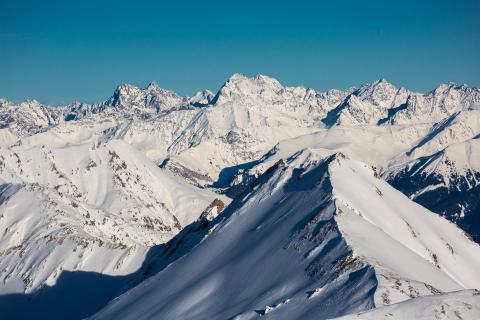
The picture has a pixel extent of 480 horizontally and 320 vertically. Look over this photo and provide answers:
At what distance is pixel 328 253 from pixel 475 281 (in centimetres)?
4946

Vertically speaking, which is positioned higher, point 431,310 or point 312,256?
→ point 312,256

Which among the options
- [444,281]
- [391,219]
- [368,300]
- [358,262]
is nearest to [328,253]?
[358,262]

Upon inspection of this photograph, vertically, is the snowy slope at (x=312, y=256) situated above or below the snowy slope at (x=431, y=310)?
above

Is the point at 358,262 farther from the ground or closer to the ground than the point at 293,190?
closer to the ground

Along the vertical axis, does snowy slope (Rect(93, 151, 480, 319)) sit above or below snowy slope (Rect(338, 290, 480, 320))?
above

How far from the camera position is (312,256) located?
83.1 metres

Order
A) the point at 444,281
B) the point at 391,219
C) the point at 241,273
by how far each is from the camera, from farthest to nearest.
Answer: the point at 391,219 → the point at 241,273 → the point at 444,281

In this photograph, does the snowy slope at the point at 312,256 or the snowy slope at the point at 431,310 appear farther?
the snowy slope at the point at 312,256

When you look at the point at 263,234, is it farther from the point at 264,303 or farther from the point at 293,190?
the point at 264,303

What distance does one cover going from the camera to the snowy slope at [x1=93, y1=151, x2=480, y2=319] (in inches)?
2574

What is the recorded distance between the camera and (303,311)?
205 feet

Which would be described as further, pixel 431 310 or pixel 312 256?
pixel 312 256

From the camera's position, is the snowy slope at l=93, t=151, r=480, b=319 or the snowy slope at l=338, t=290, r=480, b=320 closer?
the snowy slope at l=338, t=290, r=480, b=320

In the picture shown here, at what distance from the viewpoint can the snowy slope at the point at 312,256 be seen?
2574 inches
